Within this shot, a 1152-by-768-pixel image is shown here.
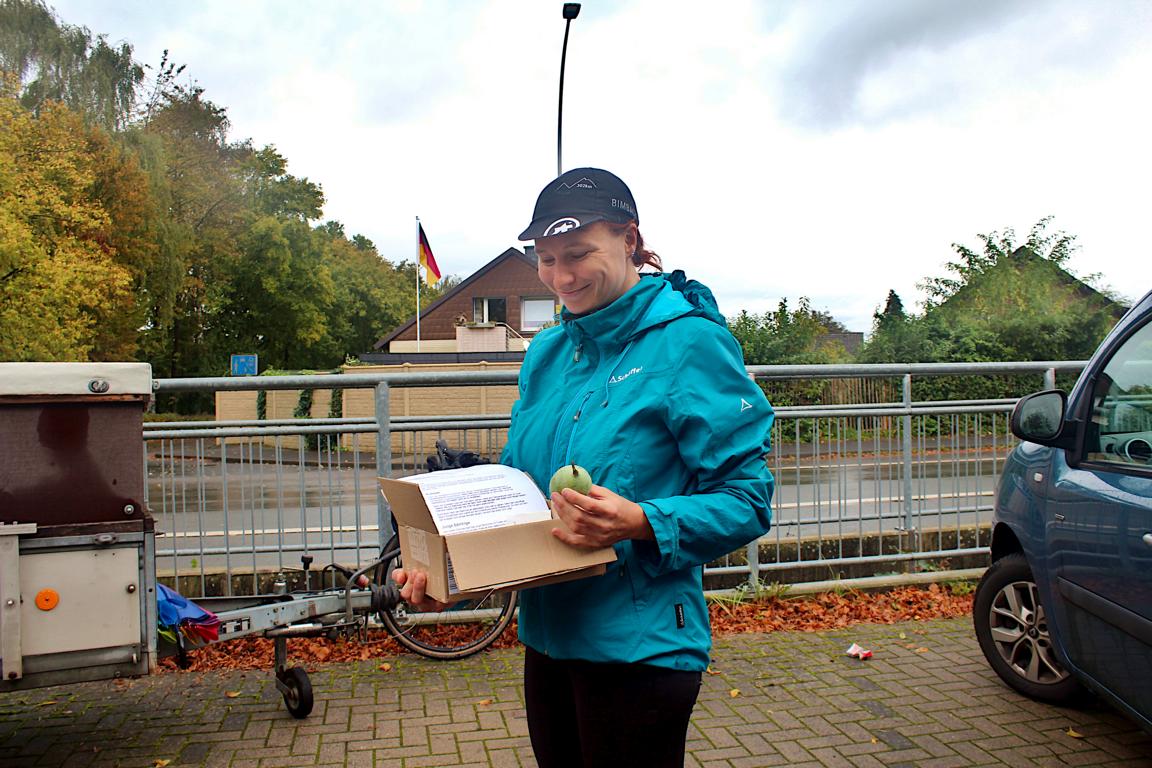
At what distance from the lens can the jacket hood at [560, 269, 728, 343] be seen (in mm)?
1993

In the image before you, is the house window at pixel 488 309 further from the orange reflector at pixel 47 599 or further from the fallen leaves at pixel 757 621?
the orange reflector at pixel 47 599

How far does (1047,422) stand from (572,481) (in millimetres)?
2842

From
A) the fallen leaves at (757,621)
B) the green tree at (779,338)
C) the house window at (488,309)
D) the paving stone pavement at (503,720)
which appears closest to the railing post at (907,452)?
the fallen leaves at (757,621)

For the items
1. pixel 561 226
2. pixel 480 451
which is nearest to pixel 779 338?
pixel 480 451

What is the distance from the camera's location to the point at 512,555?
1771 mm

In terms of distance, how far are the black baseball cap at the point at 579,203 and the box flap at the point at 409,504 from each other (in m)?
0.62

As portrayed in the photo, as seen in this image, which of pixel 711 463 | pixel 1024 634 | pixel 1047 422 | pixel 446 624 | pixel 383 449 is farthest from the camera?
pixel 446 624

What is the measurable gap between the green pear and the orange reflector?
2.68 metres

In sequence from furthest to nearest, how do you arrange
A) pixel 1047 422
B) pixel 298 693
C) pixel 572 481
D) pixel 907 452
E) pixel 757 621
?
1. pixel 907 452
2. pixel 757 621
3. pixel 298 693
4. pixel 1047 422
5. pixel 572 481

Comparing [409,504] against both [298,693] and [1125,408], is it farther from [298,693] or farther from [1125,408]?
[1125,408]

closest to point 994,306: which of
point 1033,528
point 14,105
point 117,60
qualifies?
point 1033,528

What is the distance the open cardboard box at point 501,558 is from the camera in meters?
1.75

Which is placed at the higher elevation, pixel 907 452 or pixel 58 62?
pixel 58 62

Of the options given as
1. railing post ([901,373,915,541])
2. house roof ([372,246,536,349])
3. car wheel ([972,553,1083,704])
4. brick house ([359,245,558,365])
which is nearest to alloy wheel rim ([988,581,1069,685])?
car wheel ([972,553,1083,704])
